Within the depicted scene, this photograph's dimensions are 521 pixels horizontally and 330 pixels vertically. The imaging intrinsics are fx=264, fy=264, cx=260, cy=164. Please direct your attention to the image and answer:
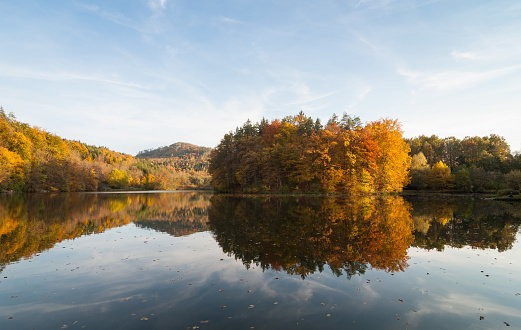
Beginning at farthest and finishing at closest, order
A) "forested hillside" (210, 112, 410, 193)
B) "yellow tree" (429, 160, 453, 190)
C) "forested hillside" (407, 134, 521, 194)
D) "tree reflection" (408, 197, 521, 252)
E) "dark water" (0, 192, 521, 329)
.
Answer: "yellow tree" (429, 160, 453, 190), "forested hillside" (407, 134, 521, 194), "forested hillside" (210, 112, 410, 193), "tree reflection" (408, 197, 521, 252), "dark water" (0, 192, 521, 329)

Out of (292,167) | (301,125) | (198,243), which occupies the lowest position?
(198,243)

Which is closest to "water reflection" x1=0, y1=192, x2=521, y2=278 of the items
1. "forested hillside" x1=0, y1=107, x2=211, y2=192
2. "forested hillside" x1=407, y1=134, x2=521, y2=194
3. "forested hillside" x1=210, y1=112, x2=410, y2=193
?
"forested hillside" x1=210, y1=112, x2=410, y2=193

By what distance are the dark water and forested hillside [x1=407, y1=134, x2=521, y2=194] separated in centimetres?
5986

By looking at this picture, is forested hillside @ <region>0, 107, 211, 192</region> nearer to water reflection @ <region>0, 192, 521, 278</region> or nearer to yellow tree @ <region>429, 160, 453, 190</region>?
water reflection @ <region>0, 192, 521, 278</region>

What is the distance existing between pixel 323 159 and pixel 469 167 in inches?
2052

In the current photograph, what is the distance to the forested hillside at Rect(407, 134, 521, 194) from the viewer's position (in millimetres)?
65188

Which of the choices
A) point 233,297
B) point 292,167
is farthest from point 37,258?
point 292,167

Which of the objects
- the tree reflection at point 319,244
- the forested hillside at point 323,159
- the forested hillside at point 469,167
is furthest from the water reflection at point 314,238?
the forested hillside at point 469,167

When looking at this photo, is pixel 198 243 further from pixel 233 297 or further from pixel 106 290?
pixel 233 297

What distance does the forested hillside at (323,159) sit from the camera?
49.3m

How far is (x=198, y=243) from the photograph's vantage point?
13.8m

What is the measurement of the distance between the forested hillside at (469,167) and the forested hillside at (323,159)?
12.2 meters

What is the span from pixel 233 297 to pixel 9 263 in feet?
30.1

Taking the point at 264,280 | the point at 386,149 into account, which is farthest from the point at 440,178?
the point at 264,280
